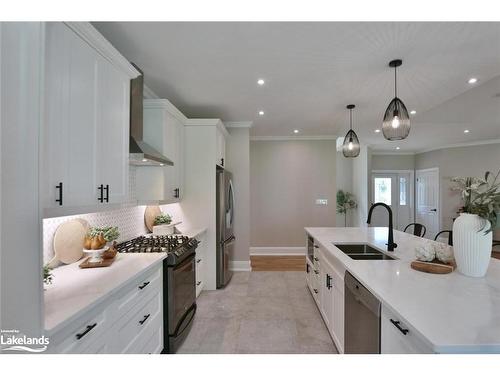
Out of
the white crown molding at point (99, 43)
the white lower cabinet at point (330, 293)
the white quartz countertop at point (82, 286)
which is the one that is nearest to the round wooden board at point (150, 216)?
the white quartz countertop at point (82, 286)

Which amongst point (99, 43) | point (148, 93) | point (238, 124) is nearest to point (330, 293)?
point (99, 43)

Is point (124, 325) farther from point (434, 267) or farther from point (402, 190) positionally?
point (402, 190)

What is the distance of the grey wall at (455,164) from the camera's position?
428cm

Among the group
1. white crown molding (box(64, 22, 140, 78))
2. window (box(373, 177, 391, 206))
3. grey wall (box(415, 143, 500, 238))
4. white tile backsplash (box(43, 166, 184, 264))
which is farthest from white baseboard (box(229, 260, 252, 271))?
window (box(373, 177, 391, 206))

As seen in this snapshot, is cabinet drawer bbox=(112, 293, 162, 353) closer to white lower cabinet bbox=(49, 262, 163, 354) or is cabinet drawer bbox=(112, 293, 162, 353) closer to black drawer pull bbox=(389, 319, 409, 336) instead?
white lower cabinet bbox=(49, 262, 163, 354)

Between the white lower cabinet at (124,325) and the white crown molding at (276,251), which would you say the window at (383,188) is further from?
the white lower cabinet at (124,325)

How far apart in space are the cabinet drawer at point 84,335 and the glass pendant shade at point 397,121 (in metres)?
2.75

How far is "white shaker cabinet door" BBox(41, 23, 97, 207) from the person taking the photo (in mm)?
1228

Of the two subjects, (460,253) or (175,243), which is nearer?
(460,253)

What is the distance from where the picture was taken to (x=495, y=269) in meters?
1.64

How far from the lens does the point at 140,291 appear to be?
1.68 m
